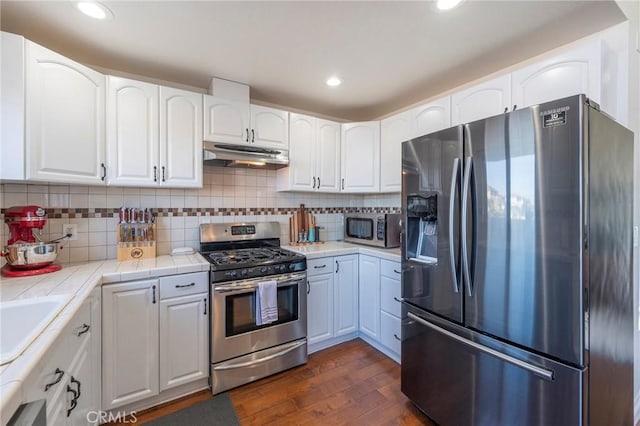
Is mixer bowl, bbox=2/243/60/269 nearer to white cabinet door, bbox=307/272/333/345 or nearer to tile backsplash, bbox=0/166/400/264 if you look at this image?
tile backsplash, bbox=0/166/400/264

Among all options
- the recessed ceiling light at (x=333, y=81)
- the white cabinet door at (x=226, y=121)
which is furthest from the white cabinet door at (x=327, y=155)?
the white cabinet door at (x=226, y=121)

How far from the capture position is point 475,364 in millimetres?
1450

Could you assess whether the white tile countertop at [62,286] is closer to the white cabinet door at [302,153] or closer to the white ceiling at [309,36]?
the white cabinet door at [302,153]

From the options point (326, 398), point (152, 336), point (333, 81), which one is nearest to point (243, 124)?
point (333, 81)

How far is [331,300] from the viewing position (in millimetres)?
2605

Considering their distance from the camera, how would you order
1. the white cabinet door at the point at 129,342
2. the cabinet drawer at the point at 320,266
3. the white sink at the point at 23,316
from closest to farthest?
the white sink at the point at 23,316, the white cabinet door at the point at 129,342, the cabinet drawer at the point at 320,266

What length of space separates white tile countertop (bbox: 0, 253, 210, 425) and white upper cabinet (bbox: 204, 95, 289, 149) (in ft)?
3.44

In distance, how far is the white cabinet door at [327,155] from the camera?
2906mm

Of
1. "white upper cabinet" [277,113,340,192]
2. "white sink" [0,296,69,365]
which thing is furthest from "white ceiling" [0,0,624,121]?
"white sink" [0,296,69,365]

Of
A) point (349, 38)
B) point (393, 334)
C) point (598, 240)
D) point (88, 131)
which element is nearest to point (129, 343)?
point (88, 131)

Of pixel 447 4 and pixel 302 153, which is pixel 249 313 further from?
pixel 447 4

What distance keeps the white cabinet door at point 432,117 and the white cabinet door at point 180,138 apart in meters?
1.84

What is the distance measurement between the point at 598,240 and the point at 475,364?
81 centimetres

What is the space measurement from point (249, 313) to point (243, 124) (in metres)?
1.57
